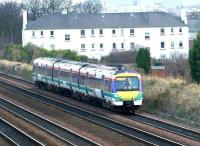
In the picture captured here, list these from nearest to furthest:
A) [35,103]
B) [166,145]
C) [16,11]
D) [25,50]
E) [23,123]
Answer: [166,145] < [23,123] < [35,103] < [25,50] < [16,11]

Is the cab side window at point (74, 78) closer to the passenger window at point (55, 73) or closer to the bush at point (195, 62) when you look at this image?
the passenger window at point (55, 73)

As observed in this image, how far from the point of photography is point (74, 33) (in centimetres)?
10162

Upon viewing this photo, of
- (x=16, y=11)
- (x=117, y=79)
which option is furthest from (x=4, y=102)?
(x=16, y=11)

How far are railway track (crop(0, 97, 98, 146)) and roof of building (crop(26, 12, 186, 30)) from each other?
211ft

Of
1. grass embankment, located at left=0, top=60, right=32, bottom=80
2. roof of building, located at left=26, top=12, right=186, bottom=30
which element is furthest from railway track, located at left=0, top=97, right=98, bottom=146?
A: roof of building, located at left=26, top=12, right=186, bottom=30

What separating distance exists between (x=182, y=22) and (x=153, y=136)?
3146 inches

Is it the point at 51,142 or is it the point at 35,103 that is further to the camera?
the point at 35,103

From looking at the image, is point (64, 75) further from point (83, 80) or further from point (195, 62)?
point (195, 62)

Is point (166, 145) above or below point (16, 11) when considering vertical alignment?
below

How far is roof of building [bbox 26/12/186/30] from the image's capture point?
10150 centimetres

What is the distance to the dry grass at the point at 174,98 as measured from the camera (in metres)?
30.0

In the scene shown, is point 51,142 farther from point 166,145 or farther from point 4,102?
point 4,102

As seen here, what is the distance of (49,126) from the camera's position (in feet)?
91.7

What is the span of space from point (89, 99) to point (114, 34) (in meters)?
65.1
